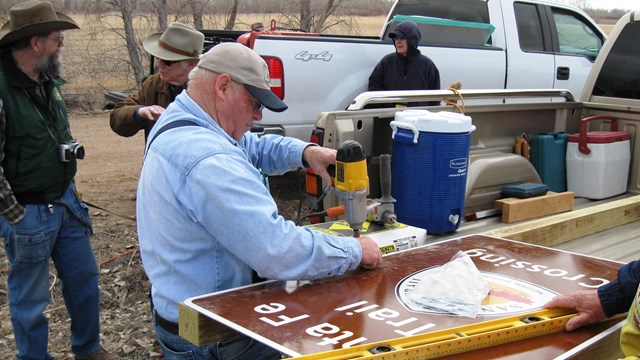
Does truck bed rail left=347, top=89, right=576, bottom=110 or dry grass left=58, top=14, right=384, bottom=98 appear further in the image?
dry grass left=58, top=14, right=384, bottom=98

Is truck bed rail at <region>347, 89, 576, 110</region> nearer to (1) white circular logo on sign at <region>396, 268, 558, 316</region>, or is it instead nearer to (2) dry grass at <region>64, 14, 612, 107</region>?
(1) white circular logo on sign at <region>396, 268, 558, 316</region>

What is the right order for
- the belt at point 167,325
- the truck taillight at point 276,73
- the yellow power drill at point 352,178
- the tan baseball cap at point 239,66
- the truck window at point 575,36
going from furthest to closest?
the truck window at point 575,36
the truck taillight at point 276,73
the yellow power drill at point 352,178
the belt at point 167,325
the tan baseball cap at point 239,66

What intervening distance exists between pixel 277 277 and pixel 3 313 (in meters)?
3.21

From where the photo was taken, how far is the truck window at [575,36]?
7.90m

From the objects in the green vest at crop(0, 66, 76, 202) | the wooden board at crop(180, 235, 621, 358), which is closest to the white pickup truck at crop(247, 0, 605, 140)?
the green vest at crop(0, 66, 76, 202)

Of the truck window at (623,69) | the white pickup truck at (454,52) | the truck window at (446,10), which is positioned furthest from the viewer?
the truck window at (446,10)

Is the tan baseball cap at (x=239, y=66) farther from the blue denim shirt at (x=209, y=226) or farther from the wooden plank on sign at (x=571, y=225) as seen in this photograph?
the wooden plank on sign at (x=571, y=225)

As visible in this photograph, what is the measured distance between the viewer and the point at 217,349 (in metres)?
2.22

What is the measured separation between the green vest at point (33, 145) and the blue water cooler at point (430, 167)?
1966 millimetres

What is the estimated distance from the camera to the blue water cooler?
3.54m

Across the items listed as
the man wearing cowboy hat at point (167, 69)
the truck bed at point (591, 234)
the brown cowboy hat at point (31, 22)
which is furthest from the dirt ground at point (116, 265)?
the brown cowboy hat at point (31, 22)

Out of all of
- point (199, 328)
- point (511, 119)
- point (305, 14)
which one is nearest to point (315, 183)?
point (199, 328)

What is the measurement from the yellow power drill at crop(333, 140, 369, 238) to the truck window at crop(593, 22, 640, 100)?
11.9ft

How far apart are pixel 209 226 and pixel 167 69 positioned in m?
2.47
